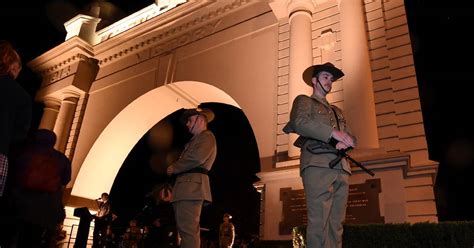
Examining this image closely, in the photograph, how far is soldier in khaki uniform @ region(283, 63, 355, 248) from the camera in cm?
279

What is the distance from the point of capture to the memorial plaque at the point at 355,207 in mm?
5871

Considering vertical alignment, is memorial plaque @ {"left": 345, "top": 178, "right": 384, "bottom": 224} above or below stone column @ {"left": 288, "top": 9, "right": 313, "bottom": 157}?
below

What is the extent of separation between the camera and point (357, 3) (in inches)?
307

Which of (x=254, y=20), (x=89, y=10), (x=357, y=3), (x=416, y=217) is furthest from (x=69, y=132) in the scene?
(x=416, y=217)

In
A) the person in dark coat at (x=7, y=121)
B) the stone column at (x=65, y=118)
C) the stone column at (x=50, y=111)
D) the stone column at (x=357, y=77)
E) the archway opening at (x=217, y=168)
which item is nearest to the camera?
the person in dark coat at (x=7, y=121)

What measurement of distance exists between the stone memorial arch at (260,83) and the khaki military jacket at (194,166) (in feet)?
9.20

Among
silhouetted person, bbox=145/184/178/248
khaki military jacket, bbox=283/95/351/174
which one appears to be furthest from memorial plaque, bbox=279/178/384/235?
khaki military jacket, bbox=283/95/351/174

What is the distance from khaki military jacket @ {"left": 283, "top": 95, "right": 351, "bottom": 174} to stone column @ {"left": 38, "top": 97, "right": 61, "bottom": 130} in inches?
468

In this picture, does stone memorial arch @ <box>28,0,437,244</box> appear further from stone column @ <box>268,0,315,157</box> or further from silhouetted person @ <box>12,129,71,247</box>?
silhouetted person @ <box>12,129,71,247</box>

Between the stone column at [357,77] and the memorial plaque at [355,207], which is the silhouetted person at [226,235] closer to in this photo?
the memorial plaque at [355,207]

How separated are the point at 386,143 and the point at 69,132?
33.6 ft

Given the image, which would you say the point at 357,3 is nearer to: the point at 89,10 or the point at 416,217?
the point at 416,217

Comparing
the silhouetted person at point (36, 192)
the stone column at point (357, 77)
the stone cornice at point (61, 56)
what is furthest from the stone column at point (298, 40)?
the stone cornice at point (61, 56)

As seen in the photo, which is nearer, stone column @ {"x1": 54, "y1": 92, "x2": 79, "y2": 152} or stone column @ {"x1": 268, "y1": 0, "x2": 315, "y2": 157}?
stone column @ {"x1": 268, "y1": 0, "x2": 315, "y2": 157}
